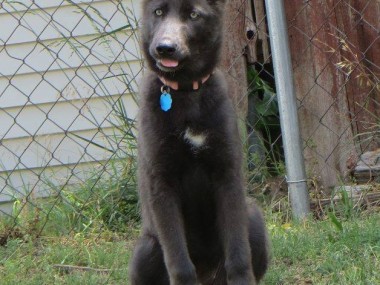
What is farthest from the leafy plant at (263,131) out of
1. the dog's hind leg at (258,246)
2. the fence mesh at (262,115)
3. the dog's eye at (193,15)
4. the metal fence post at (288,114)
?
the dog's eye at (193,15)

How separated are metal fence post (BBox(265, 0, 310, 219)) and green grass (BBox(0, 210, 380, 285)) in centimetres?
21

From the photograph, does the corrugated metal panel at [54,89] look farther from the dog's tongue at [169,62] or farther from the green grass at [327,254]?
the dog's tongue at [169,62]

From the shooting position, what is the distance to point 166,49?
13.1 feet

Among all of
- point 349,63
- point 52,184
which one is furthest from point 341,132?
point 52,184

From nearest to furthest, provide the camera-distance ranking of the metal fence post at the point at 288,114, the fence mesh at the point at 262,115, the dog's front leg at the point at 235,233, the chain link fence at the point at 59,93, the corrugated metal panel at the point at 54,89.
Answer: the dog's front leg at the point at 235,233 < the metal fence post at the point at 288,114 < the fence mesh at the point at 262,115 < the chain link fence at the point at 59,93 < the corrugated metal panel at the point at 54,89

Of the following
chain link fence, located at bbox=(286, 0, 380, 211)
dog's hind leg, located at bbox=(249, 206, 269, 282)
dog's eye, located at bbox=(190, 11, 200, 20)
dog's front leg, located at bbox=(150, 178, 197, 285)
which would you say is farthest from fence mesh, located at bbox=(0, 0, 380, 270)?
dog's eye, located at bbox=(190, 11, 200, 20)

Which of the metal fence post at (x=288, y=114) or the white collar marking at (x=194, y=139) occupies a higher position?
the metal fence post at (x=288, y=114)

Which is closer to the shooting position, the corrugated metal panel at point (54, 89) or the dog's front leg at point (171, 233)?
the dog's front leg at point (171, 233)

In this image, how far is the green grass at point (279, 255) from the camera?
4.70m

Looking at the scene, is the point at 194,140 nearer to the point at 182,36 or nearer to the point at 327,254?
the point at 182,36

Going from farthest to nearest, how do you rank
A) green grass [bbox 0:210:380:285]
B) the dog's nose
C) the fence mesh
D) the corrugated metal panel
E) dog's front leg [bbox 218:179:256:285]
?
1. the corrugated metal panel
2. the fence mesh
3. green grass [bbox 0:210:380:285]
4. dog's front leg [bbox 218:179:256:285]
5. the dog's nose

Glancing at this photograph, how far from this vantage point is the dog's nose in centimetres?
399

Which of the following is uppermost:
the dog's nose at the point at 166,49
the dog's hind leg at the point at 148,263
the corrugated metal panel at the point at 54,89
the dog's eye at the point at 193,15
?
the corrugated metal panel at the point at 54,89

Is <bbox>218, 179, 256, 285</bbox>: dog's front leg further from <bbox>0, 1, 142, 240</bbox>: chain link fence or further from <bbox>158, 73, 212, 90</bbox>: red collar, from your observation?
<bbox>0, 1, 142, 240</bbox>: chain link fence
